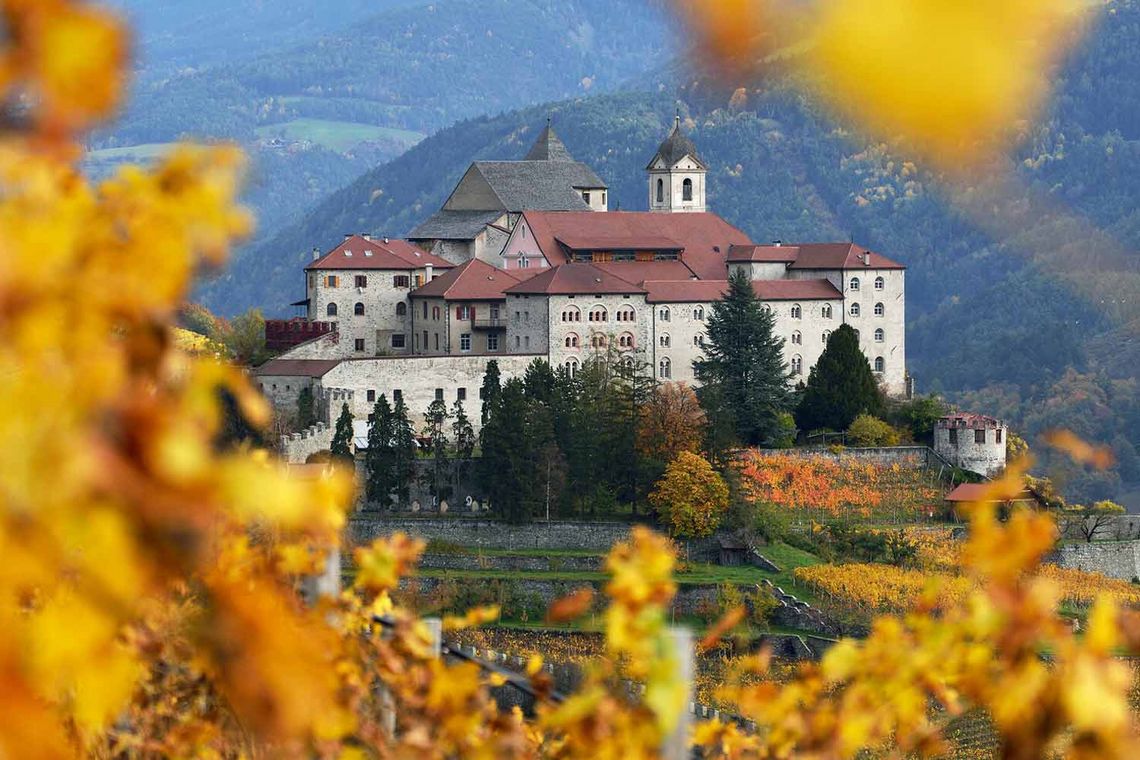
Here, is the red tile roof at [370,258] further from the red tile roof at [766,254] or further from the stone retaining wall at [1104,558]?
the stone retaining wall at [1104,558]

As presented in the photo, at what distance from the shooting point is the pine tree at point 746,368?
51.7 m

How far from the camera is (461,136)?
18075 centimetres

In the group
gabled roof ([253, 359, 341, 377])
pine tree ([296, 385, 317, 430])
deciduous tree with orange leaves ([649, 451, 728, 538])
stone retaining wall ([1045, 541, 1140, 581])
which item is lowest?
stone retaining wall ([1045, 541, 1140, 581])

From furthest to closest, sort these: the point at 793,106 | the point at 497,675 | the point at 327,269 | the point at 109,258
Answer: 1. the point at 793,106
2. the point at 327,269
3. the point at 497,675
4. the point at 109,258

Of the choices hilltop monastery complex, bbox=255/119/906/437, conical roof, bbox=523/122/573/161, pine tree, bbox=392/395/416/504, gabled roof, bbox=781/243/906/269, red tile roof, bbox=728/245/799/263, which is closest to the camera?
pine tree, bbox=392/395/416/504

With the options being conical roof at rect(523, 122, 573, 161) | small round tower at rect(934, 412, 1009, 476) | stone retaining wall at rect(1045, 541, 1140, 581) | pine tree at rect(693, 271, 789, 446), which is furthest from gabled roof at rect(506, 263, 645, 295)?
conical roof at rect(523, 122, 573, 161)

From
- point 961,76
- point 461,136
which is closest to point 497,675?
point 961,76

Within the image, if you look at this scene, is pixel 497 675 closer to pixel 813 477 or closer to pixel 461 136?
pixel 813 477

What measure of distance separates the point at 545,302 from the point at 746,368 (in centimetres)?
607

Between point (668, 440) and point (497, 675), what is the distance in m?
42.3

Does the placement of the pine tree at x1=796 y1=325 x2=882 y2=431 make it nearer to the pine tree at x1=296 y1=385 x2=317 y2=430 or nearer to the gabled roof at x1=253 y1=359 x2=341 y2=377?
the gabled roof at x1=253 y1=359 x2=341 y2=377

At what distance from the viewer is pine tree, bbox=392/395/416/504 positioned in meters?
47.6

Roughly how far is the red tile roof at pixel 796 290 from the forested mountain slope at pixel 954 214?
156ft

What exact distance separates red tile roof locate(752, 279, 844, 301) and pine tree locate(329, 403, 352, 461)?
13.9 metres
